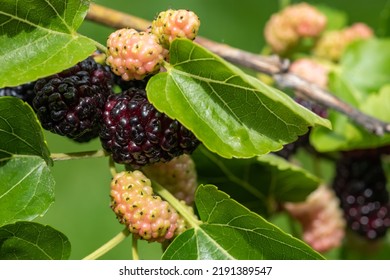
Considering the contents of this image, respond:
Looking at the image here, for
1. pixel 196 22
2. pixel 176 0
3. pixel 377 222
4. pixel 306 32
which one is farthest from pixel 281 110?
pixel 176 0

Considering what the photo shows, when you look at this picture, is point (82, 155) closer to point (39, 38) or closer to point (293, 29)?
point (39, 38)

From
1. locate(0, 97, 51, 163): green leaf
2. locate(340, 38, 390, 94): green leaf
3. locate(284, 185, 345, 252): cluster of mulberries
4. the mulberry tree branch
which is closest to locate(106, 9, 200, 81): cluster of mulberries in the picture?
locate(0, 97, 51, 163): green leaf

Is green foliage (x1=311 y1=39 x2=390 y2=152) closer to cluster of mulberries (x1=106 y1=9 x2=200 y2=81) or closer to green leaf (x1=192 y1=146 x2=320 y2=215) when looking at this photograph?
green leaf (x1=192 y1=146 x2=320 y2=215)

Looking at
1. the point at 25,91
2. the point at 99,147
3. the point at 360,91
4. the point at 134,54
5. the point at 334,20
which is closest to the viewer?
the point at 134,54

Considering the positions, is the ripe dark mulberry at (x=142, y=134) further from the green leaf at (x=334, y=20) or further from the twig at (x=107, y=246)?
the green leaf at (x=334, y=20)

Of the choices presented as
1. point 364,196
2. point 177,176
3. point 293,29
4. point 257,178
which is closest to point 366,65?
point 293,29

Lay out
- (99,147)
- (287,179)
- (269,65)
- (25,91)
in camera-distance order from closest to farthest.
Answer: (25,91) → (287,179) → (269,65) → (99,147)
